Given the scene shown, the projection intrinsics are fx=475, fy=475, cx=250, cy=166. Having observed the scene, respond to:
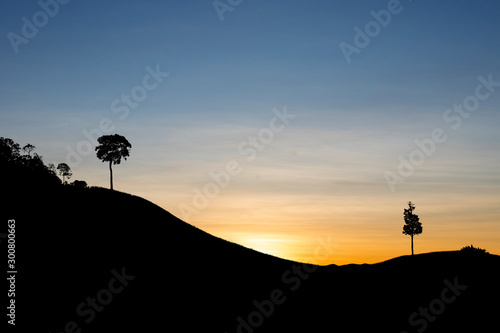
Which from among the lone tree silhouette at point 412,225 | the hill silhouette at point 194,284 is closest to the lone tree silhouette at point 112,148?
the hill silhouette at point 194,284

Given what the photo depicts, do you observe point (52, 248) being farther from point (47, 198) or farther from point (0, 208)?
point (47, 198)

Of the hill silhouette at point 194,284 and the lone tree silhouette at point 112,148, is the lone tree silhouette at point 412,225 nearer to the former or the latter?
the hill silhouette at point 194,284

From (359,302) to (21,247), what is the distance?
3912 centimetres

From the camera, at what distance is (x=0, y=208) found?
60.2 m

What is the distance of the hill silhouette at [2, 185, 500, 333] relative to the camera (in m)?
45.9

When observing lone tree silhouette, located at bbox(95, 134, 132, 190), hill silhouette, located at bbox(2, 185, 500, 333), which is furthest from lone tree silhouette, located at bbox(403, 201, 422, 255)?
lone tree silhouette, located at bbox(95, 134, 132, 190)

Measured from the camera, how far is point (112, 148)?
10500cm

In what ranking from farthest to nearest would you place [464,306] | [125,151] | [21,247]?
[125,151] → [21,247] → [464,306]

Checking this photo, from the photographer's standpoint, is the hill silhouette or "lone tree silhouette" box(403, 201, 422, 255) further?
"lone tree silhouette" box(403, 201, 422, 255)

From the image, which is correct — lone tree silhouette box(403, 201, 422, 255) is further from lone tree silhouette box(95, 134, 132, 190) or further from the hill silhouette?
lone tree silhouette box(95, 134, 132, 190)

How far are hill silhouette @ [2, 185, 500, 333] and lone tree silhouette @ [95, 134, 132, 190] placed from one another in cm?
2972

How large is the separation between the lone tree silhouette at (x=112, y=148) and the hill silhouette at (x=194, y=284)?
29.7 m

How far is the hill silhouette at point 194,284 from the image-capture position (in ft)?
151

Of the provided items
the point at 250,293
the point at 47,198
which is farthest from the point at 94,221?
the point at 250,293
